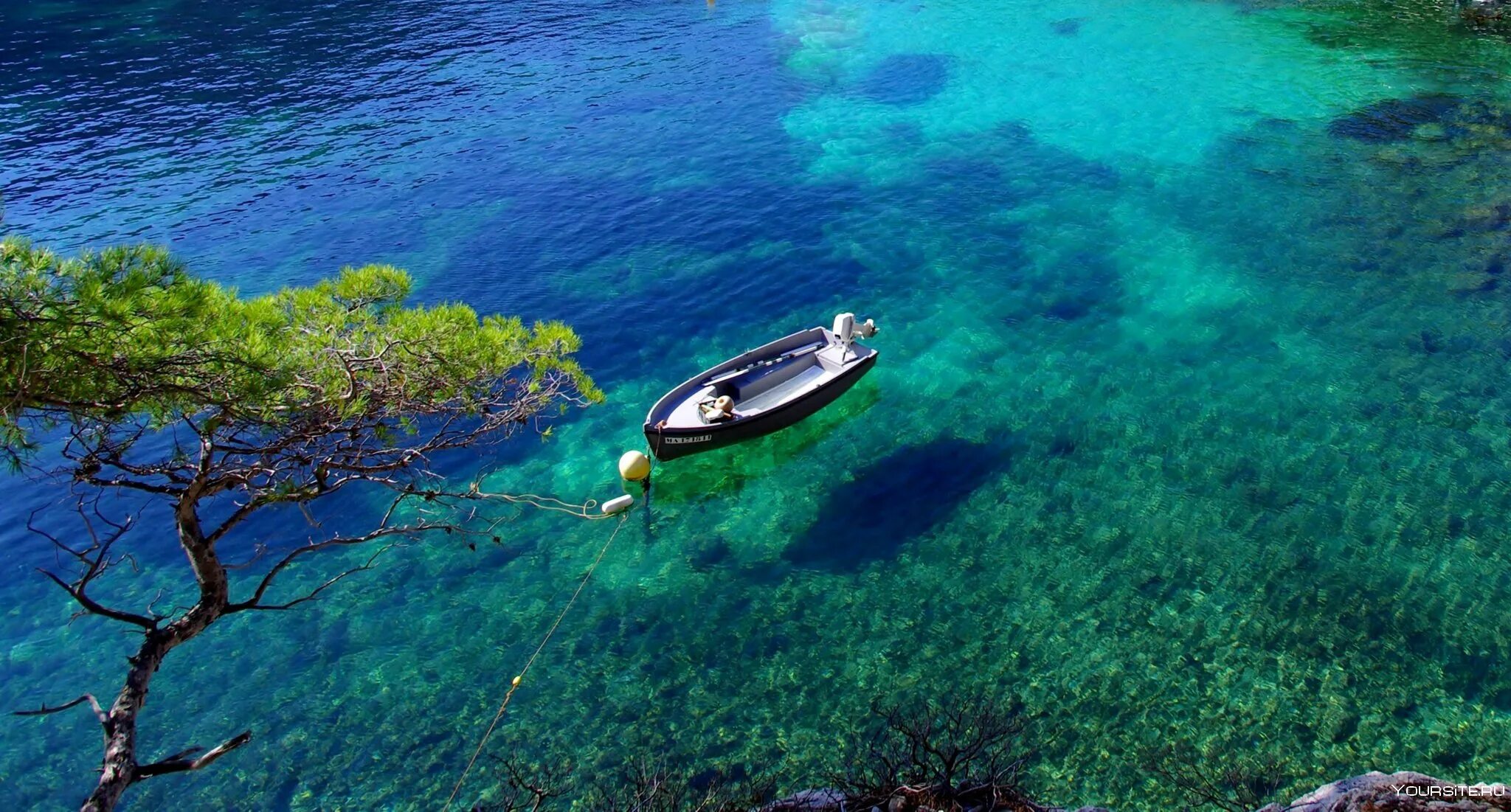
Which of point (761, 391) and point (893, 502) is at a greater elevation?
point (761, 391)

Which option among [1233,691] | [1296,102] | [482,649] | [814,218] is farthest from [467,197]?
[1296,102]

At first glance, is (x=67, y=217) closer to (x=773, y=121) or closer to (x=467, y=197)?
(x=467, y=197)

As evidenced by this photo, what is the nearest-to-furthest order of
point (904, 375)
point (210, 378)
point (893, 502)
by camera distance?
point (210, 378), point (893, 502), point (904, 375)

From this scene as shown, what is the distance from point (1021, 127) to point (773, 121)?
35.2 feet

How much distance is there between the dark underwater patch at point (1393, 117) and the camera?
35031 mm

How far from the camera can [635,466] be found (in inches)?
799

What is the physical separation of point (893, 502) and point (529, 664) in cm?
846

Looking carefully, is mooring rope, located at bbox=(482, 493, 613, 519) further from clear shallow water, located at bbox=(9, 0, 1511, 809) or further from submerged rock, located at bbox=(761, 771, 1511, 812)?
submerged rock, located at bbox=(761, 771, 1511, 812)

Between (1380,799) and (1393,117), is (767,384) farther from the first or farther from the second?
(1393,117)

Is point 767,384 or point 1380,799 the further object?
point 767,384

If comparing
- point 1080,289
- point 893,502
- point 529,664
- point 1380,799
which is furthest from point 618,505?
point 1080,289

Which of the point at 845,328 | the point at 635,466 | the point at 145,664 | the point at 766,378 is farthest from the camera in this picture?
the point at 845,328

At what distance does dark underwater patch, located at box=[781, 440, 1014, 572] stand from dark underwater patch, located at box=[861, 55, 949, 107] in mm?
25112

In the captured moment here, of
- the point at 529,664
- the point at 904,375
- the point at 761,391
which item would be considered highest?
the point at 761,391
